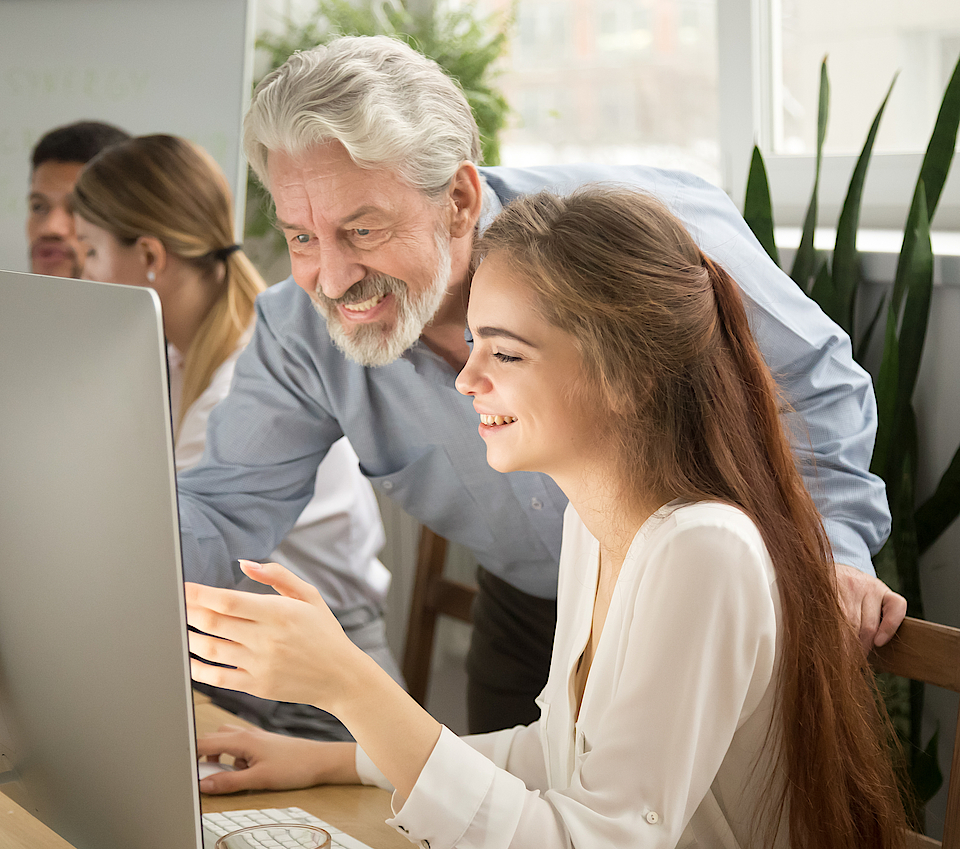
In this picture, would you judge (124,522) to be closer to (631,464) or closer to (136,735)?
(136,735)

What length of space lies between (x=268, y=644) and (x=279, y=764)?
336mm

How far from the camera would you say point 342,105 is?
0.93 meters

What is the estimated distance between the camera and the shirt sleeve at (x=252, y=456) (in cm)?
122

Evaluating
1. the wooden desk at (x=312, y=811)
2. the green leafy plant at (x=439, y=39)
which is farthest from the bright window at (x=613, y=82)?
the wooden desk at (x=312, y=811)

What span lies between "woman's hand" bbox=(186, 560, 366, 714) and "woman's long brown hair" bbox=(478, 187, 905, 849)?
0.30m

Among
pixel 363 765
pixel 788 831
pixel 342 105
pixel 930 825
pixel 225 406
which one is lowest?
pixel 930 825

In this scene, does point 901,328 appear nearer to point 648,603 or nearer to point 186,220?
point 648,603

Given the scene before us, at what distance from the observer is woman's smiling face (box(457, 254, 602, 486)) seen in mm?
821

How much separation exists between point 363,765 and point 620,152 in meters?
1.50

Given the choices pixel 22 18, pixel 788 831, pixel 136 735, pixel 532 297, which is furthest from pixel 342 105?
pixel 22 18

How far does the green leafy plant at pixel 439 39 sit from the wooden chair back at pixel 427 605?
68 cm

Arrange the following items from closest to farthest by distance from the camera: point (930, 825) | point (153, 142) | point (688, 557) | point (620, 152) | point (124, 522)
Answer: point (124, 522) < point (688, 557) < point (930, 825) < point (153, 142) < point (620, 152)

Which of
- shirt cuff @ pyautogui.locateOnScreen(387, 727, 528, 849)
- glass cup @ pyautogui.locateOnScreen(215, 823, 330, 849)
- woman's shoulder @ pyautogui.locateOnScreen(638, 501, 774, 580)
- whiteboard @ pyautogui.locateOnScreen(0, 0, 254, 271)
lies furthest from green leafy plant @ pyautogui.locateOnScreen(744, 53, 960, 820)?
whiteboard @ pyautogui.locateOnScreen(0, 0, 254, 271)

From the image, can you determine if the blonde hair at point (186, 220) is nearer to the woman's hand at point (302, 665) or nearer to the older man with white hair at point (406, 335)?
the older man with white hair at point (406, 335)
